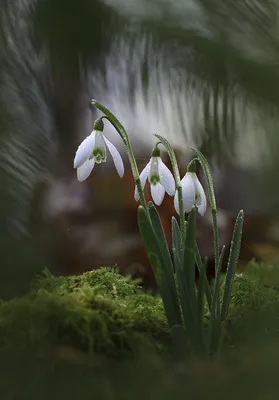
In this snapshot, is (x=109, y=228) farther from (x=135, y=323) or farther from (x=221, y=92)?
(x=221, y=92)

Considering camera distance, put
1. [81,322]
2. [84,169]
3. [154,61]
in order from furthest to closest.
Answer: [84,169]
[81,322]
[154,61]

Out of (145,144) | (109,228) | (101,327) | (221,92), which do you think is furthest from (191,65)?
(109,228)

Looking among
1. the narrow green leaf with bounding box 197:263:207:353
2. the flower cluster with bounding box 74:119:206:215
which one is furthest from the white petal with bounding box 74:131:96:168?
the narrow green leaf with bounding box 197:263:207:353

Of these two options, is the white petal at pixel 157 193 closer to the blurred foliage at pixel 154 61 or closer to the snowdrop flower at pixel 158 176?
the snowdrop flower at pixel 158 176

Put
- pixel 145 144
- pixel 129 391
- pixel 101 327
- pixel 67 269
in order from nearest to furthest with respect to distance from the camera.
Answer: pixel 129 391 < pixel 101 327 < pixel 145 144 < pixel 67 269

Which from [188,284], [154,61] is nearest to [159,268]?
[188,284]

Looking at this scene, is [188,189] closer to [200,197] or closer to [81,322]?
[200,197]

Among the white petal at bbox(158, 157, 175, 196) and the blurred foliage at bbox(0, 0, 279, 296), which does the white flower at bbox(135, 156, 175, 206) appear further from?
the blurred foliage at bbox(0, 0, 279, 296)

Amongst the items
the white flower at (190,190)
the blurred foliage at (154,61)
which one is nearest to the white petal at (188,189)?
the white flower at (190,190)
